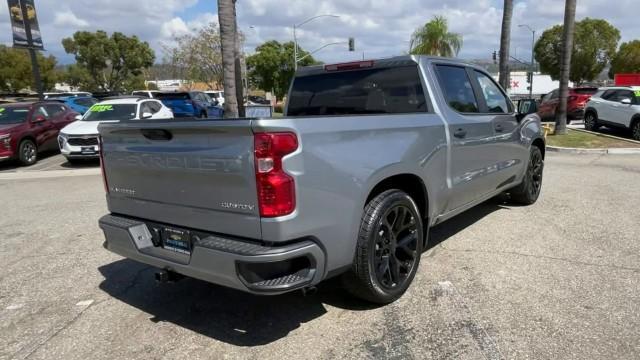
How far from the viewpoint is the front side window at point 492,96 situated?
17.8 feet

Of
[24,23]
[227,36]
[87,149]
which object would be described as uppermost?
[24,23]

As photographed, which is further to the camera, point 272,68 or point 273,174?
point 272,68

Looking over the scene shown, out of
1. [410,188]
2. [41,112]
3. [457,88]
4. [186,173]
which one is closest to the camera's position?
[186,173]

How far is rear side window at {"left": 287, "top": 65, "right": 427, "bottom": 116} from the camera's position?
4.47 meters

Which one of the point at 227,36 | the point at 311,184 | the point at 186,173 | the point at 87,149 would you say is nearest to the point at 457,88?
the point at 311,184

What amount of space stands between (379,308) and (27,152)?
1278cm

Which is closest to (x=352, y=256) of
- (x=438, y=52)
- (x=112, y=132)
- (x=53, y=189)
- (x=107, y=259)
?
(x=112, y=132)

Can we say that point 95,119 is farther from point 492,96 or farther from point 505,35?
point 505,35

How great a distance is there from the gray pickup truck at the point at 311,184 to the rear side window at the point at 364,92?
0.03 feet

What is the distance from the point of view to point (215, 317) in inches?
149

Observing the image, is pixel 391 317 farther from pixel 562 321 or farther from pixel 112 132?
pixel 112 132

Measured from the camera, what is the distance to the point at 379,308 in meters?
3.80

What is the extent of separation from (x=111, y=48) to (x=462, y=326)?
60764 mm

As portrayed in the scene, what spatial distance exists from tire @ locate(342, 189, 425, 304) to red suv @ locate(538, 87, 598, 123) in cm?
1978
